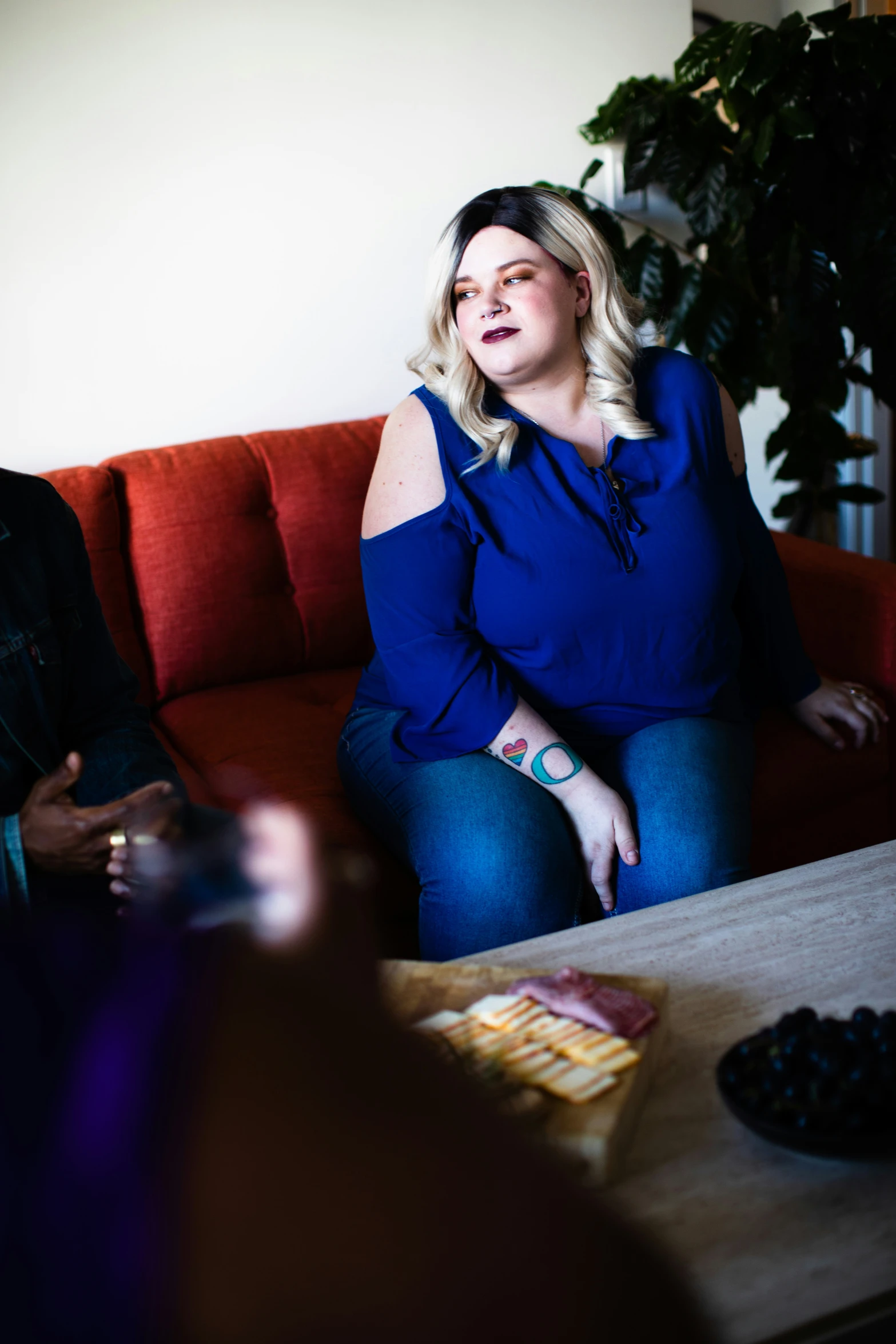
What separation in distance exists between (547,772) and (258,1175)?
3.65ft

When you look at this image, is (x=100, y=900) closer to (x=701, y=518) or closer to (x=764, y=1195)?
(x=764, y=1195)

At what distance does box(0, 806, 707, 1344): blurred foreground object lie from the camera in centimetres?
37

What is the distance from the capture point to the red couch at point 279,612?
184cm

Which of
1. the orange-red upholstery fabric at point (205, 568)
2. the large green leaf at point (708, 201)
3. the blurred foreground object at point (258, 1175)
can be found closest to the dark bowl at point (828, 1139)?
the blurred foreground object at point (258, 1175)

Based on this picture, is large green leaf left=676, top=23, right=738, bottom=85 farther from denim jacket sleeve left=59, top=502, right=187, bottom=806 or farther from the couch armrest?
denim jacket sleeve left=59, top=502, right=187, bottom=806

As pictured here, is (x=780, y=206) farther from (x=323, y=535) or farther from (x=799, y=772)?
(x=799, y=772)

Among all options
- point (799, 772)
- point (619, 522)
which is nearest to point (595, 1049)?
point (619, 522)

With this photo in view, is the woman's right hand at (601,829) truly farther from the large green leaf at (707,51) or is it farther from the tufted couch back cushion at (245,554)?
the large green leaf at (707,51)

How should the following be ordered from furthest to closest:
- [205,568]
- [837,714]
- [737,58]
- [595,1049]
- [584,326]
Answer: [737,58] → [205,568] → [837,714] → [584,326] → [595,1049]

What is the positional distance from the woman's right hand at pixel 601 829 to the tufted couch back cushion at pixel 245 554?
0.90 metres

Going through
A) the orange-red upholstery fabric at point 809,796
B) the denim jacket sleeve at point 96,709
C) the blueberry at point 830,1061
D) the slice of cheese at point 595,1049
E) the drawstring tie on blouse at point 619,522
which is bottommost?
the orange-red upholstery fabric at point 809,796

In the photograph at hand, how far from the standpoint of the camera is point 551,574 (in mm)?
1522

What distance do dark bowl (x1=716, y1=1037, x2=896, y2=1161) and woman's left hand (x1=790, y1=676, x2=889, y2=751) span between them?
3.69 feet

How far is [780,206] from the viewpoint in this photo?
2443 millimetres
